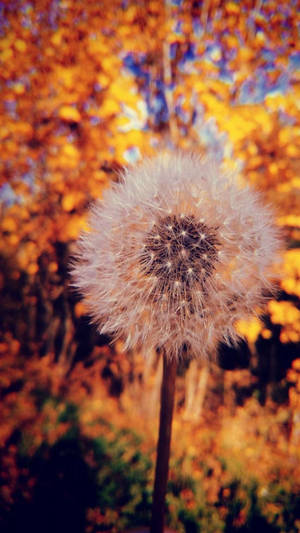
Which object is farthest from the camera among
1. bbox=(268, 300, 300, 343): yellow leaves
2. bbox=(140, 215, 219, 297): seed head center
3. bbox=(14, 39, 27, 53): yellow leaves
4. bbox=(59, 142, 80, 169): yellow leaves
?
bbox=(59, 142, 80, 169): yellow leaves

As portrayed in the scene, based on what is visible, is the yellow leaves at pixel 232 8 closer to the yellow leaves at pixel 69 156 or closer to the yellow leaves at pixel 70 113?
the yellow leaves at pixel 70 113

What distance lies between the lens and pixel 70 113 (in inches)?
111

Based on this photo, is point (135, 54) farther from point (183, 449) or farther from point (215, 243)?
point (183, 449)

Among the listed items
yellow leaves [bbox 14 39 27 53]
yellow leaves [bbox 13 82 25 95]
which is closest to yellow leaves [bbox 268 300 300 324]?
yellow leaves [bbox 13 82 25 95]

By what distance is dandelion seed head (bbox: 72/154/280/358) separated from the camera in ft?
3.66

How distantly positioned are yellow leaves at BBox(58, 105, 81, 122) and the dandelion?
6.60 ft

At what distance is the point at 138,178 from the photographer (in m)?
1.29

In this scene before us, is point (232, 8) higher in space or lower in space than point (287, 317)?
higher

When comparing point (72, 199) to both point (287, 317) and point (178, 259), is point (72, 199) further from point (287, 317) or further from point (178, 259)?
point (287, 317)

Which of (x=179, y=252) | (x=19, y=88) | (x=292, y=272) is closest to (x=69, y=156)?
(x=19, y=88)

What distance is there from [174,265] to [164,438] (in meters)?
0.74

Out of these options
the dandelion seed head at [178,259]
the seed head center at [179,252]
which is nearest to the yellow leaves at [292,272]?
the dandelion seed head at [178,259]

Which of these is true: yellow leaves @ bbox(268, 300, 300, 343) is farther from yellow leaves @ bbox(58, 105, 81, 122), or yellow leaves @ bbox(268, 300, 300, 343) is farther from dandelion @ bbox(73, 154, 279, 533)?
yellow leaves @ bbox(58, 105, 81, 122)

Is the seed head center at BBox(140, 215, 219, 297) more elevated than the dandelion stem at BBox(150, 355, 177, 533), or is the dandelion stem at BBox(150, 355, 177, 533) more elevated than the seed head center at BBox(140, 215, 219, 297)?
the seed head center at BBox(140, 215, 219, 297)
